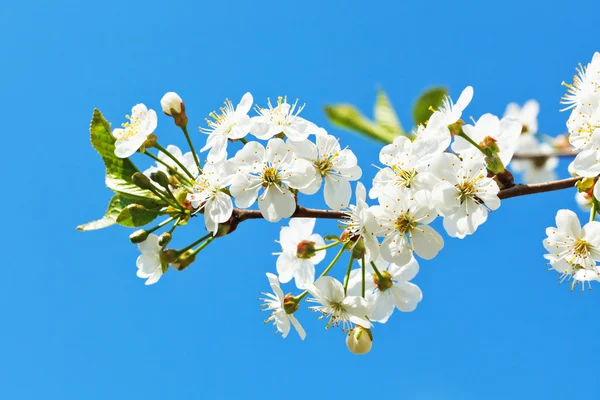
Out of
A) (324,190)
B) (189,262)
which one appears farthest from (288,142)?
(189,262)

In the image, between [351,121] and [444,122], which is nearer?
[444,122]

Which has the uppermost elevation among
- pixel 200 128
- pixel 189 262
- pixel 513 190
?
pixel 200 128

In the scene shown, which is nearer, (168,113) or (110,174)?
(110,174)

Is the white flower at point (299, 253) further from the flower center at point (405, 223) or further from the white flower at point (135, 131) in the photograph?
the white flower at point (135, 131)

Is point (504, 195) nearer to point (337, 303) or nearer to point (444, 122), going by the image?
point (444, 122)

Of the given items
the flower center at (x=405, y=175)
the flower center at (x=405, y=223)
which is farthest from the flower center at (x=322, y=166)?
the flower center at (x=405, y=223)

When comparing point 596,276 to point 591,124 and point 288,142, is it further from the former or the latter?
point 288,142

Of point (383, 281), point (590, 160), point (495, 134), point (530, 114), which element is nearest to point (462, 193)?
point (495, 134)
